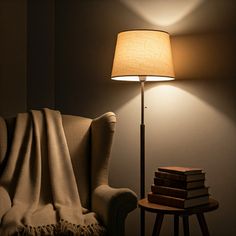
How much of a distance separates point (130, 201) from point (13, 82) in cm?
130

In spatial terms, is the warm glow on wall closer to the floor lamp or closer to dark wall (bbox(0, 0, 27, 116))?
the floor lamp

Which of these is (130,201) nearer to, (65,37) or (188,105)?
(188,105)

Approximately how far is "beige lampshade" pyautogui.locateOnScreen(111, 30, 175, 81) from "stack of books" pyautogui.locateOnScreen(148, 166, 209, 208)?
1.69 ft

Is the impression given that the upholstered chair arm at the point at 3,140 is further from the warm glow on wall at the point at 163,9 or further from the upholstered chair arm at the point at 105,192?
the warm glow on wall at the point at 163,9

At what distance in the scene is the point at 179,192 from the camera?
6.00ft

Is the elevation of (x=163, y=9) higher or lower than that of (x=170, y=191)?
higher

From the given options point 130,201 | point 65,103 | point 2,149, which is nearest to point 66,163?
point 2,149

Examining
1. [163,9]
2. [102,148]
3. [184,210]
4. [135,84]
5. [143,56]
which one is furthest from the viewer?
[135,84]

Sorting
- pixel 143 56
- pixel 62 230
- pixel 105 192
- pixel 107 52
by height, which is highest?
pixel 107 52

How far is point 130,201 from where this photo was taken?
5.75 ft

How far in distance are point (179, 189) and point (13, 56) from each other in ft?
4.79

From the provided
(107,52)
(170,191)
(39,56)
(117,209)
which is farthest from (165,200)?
(39,56)

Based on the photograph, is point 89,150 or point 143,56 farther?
point 89,150

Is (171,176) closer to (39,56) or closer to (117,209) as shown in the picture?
(117,209)
